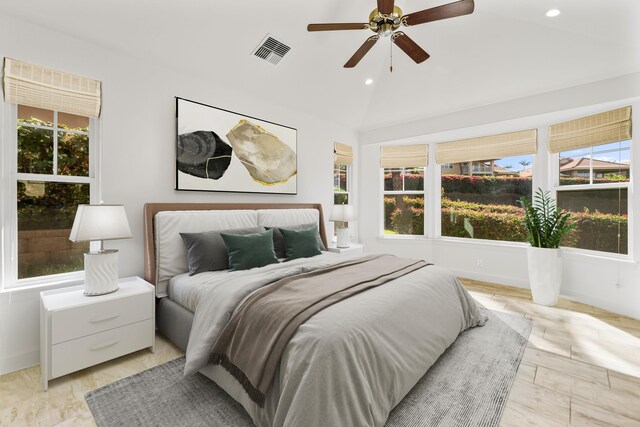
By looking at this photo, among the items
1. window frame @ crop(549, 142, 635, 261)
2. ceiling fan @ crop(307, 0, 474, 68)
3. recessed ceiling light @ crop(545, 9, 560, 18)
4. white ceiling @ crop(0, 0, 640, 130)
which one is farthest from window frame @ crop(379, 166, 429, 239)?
ceiling fan @ crop(307, 0, 474, 68)

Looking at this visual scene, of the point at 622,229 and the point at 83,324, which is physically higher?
the point at 622,229

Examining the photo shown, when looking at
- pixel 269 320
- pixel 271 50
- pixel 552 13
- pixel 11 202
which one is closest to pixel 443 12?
pixel 552 13

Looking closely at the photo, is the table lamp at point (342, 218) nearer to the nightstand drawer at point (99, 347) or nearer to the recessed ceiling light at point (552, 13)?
the nightstand drawer at point (99, 347)

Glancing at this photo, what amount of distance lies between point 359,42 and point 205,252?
2.90 m

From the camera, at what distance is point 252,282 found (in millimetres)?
2082

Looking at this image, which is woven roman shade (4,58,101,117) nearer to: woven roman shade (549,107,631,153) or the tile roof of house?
woven roman shade (549,107,631,153)

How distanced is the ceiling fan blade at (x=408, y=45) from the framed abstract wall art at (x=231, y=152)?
6.34 feet

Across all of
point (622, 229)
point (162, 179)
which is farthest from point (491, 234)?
point (162, 179)

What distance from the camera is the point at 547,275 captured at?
3514 mm

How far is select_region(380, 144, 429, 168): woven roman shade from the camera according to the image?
5156mm

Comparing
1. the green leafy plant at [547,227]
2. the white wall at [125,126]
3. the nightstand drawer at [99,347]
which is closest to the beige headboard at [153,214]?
the white wall at [125,126]

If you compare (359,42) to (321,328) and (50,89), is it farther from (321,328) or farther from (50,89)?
(321,328)

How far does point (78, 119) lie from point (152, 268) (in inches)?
56.5

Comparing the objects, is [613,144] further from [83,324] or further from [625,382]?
[83,324]
